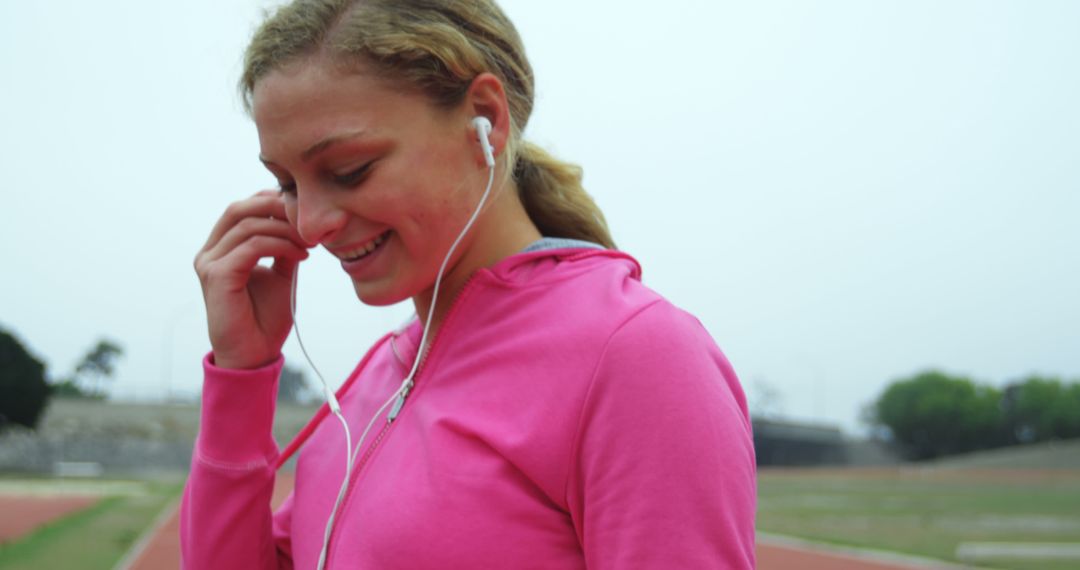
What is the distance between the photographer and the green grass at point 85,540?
11672 millimetres

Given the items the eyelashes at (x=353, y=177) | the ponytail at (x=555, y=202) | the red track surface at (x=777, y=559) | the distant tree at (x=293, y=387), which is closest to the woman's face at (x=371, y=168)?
the eyelashes at (x=353, y=177)

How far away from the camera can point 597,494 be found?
1.28 m

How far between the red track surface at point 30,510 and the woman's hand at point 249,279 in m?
13.6

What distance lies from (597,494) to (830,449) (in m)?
71.6

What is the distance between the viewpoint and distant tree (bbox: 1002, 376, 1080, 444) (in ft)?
298

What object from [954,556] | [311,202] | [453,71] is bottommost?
[954,556]

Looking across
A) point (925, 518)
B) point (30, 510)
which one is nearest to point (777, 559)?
point (925, 518)

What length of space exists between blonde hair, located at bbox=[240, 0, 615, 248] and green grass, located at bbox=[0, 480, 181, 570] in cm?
1085

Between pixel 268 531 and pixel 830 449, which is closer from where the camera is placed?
pixel 268 531

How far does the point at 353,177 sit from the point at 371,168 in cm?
4

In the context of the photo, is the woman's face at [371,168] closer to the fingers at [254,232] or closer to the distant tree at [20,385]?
the fingers at [254,232]

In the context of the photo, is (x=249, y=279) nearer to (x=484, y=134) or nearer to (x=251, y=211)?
(x=251, y=211)

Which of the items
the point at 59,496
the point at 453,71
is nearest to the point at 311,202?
the point at 453,71

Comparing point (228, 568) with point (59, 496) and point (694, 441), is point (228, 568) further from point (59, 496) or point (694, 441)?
point (59, 496)
